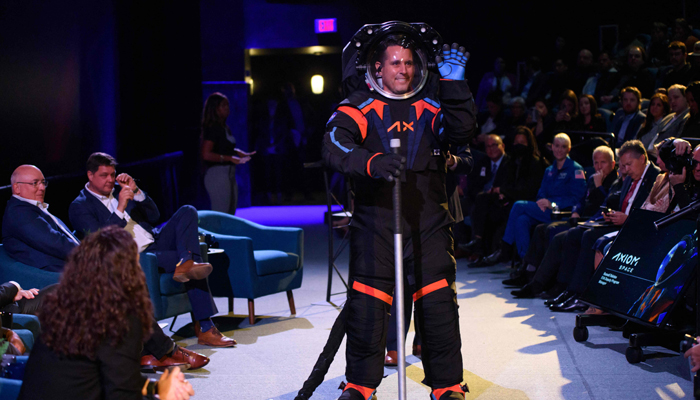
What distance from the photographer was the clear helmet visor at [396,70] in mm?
2490

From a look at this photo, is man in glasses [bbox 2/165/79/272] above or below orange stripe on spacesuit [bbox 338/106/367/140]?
below

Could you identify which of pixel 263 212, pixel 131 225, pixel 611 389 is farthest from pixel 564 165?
pixel 263 212

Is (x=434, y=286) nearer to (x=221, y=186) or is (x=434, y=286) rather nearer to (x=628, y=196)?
(x=628, y=196)

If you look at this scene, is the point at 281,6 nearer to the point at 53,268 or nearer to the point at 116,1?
the point at 116,1

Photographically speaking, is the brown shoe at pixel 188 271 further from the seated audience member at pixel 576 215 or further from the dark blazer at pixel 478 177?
the dark blazer at pixel 478 177

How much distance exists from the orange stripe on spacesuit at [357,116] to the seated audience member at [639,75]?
20.1ft

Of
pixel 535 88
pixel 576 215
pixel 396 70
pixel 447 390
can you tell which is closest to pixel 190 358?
pixel 447 390

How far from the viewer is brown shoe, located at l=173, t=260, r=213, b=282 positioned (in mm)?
3855

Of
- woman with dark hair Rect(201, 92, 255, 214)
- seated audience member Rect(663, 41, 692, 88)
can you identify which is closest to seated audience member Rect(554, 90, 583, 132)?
seated audience member Rect(663, 41, 692, 88)

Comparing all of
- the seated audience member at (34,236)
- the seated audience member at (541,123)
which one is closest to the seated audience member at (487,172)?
the seated audience member at (541,123)

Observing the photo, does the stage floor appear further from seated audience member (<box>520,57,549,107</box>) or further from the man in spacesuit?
seated audience member (<box>520,57,549,107</box>)

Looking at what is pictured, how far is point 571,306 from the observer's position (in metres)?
4.66

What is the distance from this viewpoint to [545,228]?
5457 millimetres

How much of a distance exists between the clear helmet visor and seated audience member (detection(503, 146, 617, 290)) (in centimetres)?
304
